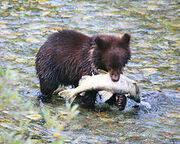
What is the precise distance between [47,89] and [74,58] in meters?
0.74

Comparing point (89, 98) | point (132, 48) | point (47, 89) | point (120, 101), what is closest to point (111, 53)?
point (120, 101)

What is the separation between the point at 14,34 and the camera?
33.7ft

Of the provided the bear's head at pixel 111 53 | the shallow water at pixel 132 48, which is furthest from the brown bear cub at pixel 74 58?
the shallow water at pixel 132 48

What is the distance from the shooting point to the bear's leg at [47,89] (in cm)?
724

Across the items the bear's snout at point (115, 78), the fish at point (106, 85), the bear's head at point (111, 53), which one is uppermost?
Answer: the bear's head at point (111, 53)

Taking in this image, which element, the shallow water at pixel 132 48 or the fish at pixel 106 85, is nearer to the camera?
A: the shallow water at pixel 132 48

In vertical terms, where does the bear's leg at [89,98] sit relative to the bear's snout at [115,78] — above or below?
below

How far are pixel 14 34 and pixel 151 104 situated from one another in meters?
4.48

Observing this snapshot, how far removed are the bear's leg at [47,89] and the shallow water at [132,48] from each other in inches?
6.9

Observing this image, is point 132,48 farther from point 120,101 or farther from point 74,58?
point 120,101

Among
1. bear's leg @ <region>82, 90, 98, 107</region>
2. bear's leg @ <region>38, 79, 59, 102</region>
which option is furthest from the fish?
bear's leg @ <region>38, 79, 59, 102</region>

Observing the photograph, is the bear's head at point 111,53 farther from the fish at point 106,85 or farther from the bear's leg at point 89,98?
the bear's leg at point 89,98

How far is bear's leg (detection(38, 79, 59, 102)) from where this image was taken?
724cm

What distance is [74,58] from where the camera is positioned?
7.06m
